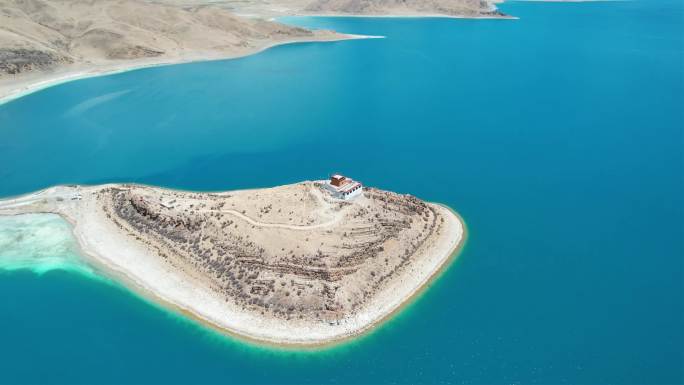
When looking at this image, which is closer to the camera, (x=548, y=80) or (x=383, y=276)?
(x=383, y=276)

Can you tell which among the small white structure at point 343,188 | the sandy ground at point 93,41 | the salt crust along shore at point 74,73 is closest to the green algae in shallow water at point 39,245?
the small white structure at point 343,188

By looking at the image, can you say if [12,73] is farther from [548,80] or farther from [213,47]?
[548,80]

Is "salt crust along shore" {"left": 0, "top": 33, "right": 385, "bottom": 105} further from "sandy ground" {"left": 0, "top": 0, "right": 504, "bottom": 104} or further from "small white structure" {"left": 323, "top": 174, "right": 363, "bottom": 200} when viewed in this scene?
"small white structure" {"left": 323, "top": 174, "right": 363, "bottom": 200}

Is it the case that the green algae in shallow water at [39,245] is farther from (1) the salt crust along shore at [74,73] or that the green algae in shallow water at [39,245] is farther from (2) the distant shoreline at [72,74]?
(1) the salt crust along shore at [74,73]

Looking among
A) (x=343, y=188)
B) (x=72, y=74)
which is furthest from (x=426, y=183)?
(x=72, y=74)

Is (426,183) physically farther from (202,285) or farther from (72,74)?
(72,74)

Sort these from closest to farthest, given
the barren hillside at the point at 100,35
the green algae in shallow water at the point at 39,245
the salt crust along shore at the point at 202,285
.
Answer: the salt crust along shore at the point at 202,285, the green algae in shallow water at the point at 39,245, the barren hillside at the point at 100,35

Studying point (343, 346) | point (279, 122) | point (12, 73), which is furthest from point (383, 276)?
point (12, 73)
